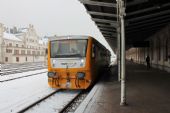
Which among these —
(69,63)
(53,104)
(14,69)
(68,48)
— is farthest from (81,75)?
(14,69)

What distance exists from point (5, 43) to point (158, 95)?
64559 mm

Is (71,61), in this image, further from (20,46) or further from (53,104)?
(20,46)

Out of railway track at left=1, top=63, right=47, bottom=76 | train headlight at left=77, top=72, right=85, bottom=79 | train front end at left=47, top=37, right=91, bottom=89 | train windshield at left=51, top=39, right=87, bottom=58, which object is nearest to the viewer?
train headlight at left=77, top=72, right=85, bottom=79

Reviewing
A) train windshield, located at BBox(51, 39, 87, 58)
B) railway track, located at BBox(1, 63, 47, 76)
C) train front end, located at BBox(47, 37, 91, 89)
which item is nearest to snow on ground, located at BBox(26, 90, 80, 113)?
train front end, located at BBox(47, 37, 91, 89)

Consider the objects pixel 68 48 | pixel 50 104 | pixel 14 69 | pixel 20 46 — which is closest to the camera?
pixel 50 104

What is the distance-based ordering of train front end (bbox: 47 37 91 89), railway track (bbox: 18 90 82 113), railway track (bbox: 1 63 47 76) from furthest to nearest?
1. railway track (bbox: 1 63 47 76)
2. train front end (bbox: 47 37 91 89)
3. railway track (bbox: 18 90 82 113)

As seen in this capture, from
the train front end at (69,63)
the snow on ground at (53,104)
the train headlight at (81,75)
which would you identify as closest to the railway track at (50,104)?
the snow on ground at (53,104)

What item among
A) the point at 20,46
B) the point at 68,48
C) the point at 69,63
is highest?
the point at 20,46

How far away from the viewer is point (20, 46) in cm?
8025

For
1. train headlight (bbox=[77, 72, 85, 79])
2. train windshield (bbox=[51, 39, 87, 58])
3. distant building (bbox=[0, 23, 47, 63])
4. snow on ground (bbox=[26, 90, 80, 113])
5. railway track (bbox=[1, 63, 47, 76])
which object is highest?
distant building (bbox=[0, 23, 47, 63])

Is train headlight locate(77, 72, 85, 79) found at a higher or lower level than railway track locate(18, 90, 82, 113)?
higher

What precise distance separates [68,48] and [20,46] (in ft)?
227

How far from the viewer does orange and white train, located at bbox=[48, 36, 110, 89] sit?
13031mm

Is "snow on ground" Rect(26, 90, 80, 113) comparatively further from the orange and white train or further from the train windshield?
the train windshield
